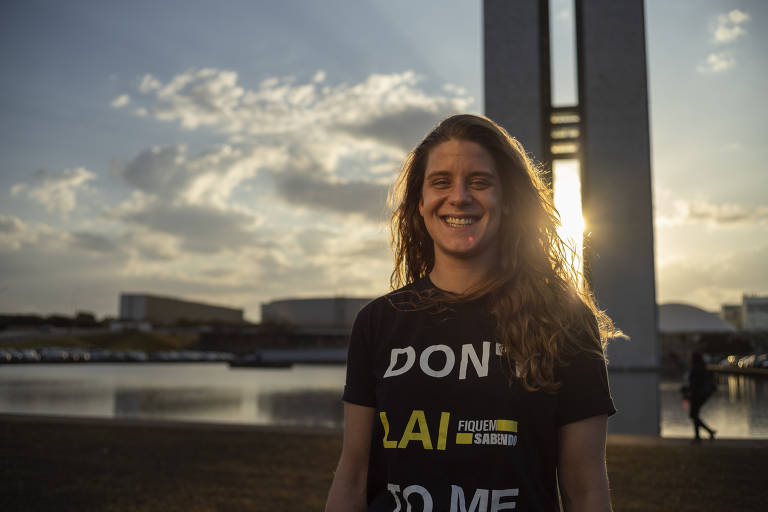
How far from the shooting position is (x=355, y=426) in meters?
1.78

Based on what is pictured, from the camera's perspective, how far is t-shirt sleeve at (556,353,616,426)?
160cm

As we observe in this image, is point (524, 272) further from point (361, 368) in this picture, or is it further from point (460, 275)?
point (361, 368)

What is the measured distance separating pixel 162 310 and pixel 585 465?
151 metres

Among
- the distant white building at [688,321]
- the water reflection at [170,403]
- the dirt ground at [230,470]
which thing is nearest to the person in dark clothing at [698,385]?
the dirt ground at [230,470]

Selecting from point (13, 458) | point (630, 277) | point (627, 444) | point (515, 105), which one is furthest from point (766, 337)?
point (13, 458)

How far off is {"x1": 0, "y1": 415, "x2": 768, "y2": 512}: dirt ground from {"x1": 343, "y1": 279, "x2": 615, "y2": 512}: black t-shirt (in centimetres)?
551

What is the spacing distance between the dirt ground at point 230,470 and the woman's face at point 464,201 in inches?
221

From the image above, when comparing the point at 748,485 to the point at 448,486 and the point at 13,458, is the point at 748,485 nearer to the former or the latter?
the point at 448,486

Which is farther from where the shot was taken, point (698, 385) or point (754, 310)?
point (754, 310)

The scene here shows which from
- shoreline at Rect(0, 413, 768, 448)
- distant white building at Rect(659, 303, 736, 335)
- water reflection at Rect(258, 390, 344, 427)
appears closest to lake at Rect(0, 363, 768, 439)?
water reflection at Rect(258, 390, 344, 427)

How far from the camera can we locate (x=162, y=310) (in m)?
144

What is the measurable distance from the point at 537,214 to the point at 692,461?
870 centimetres

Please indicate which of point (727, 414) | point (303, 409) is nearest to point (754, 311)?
point (727, 414)

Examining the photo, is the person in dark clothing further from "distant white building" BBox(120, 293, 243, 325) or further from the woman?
"distant white building" BBox(120, 293, 243, 325)
